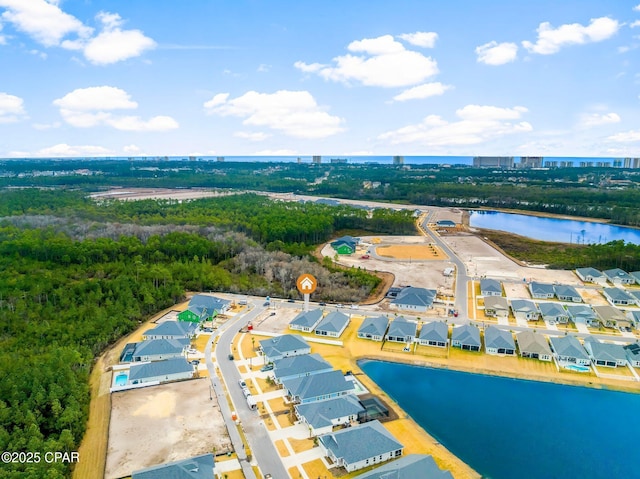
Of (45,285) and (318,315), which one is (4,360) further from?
(318,315)

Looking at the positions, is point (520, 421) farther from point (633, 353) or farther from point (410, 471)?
point (633, 353)

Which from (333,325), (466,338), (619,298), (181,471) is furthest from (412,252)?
(181,471)

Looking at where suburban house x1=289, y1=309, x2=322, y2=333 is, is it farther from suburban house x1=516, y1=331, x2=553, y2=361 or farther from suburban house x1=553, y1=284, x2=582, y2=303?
suburban house x1=553, y1=284, x2=582, y2=303

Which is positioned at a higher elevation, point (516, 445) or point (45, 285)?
point (45, 285)

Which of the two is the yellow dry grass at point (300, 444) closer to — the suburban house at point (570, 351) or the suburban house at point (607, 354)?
the suburban house at point (570, 351)

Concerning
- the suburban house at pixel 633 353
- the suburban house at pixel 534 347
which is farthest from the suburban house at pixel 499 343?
the suburban house at pixel 633 353

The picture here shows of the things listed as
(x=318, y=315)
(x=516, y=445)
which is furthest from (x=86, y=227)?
(x=516, y=445)

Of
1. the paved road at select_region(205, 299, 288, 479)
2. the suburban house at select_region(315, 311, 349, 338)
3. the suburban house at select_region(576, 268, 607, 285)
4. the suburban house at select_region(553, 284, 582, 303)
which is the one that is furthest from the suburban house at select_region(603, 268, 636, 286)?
the paved road at select_region(205, 299, 288, 479)
